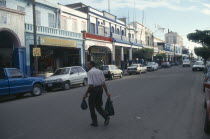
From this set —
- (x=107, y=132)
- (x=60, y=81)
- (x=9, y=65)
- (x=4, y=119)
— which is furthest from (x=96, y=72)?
(x=9, y=65)

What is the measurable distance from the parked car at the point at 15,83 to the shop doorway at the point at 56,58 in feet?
26.8

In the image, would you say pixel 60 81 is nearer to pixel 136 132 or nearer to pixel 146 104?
pixel 146 104

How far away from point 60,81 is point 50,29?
7.86 meters

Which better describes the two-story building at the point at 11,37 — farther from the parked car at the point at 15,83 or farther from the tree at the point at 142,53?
the tree at the point at 142,53

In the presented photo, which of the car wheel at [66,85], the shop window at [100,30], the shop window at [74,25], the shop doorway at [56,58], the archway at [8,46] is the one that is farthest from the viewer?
the shop window at [100,30]

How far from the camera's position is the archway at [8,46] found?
18.0 metres

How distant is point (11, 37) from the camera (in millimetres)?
18156

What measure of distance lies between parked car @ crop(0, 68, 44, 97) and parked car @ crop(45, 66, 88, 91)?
215cm

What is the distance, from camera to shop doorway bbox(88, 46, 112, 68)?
3245cm

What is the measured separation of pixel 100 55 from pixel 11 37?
18402mm

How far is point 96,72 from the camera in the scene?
634 cm

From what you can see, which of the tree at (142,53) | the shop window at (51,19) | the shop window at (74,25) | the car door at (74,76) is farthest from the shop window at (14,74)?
the tree at (142,53)

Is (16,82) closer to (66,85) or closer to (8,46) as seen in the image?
(66,85)

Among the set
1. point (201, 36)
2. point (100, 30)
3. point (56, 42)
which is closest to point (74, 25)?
point (56, 42)
